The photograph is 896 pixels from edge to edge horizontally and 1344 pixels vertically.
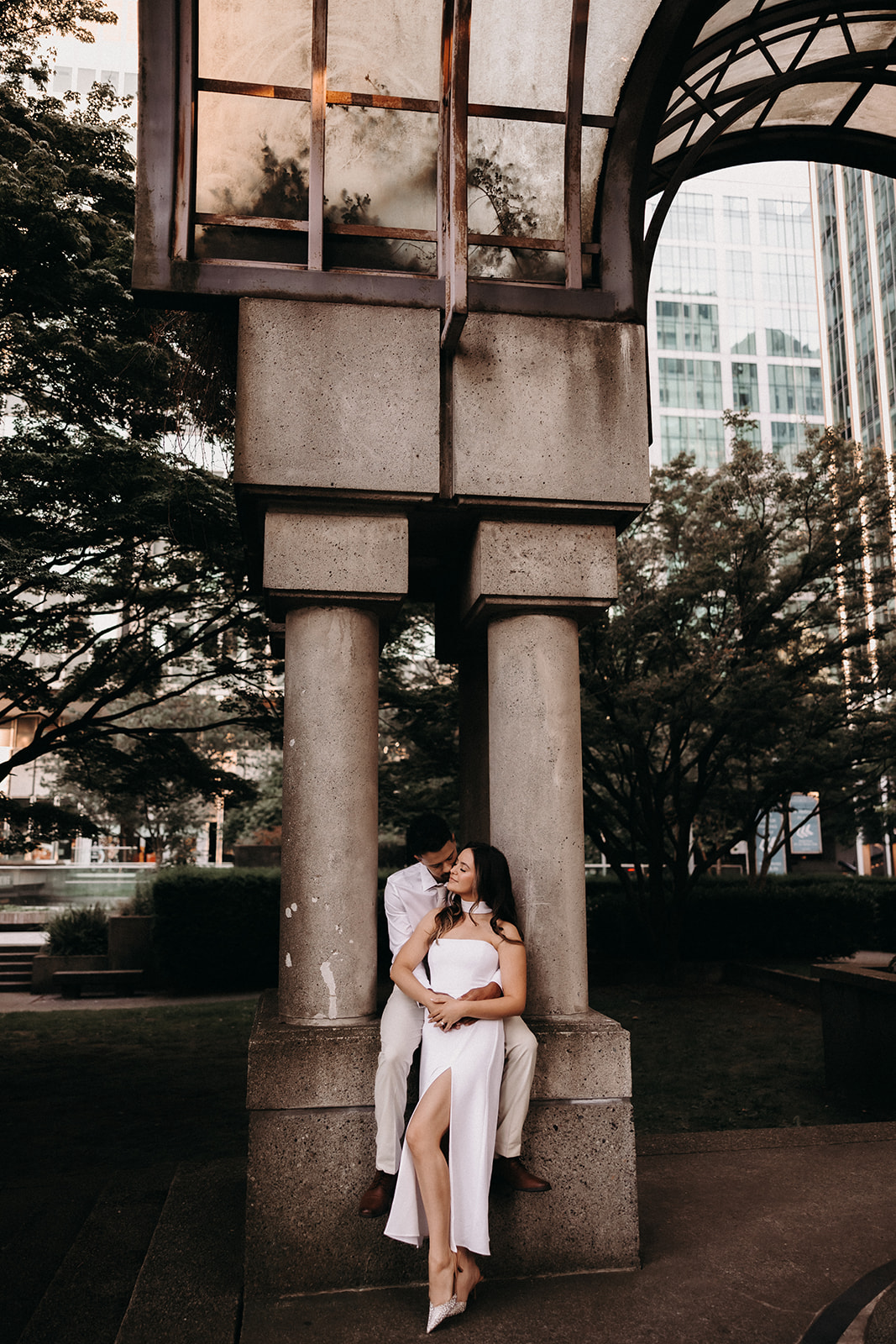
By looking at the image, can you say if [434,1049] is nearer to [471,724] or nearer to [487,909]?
[487,909]

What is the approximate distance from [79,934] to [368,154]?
55.4 feet

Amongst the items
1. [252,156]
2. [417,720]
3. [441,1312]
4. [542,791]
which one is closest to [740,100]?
[252,156]

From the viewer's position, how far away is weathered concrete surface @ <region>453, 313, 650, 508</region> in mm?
4512

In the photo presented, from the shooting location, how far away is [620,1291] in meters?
3.70

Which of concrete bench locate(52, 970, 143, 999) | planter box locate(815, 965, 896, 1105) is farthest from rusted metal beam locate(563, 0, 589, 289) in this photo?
concrete bench locate(52, 970, 143, 999)

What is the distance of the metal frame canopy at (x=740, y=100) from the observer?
4.90m

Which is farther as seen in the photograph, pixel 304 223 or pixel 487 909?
pixel 304 223

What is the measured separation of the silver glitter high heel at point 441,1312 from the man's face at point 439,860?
1590 millimetres

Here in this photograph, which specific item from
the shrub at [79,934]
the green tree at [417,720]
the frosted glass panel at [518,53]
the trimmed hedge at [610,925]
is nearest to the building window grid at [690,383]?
the trimmed hedge at [610,925]

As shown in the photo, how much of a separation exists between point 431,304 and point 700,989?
14.2 meters

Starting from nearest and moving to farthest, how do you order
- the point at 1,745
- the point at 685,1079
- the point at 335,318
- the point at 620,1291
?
1. the point at 620,1291
2. the point at 335,318
3. the point at 685,1079
4. the point at 1,745

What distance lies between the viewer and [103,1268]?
404cm

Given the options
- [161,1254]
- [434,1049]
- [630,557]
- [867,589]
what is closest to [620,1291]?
[434,1049]

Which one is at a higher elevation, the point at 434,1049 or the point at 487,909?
the point at 487,909
